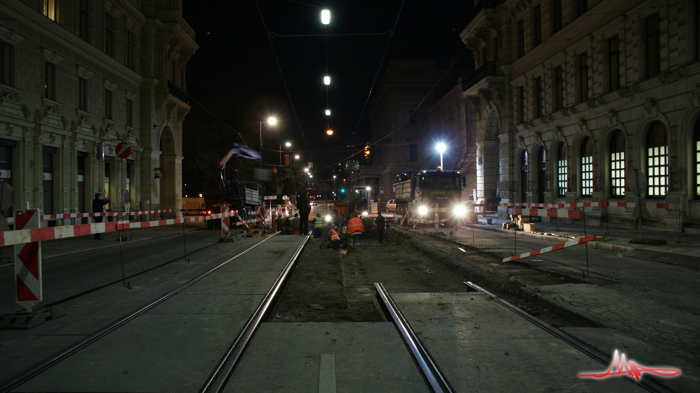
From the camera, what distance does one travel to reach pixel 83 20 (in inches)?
781

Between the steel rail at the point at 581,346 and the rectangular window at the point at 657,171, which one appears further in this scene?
the rectangular window at the point at 657,171

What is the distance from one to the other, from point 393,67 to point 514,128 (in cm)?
3662

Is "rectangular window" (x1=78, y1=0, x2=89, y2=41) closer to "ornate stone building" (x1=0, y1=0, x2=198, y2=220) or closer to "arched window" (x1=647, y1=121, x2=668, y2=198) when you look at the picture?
"ornate stone building" (x1=0, y1=0, x2=198, y2=220)

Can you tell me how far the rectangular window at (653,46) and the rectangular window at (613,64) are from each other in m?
1.65

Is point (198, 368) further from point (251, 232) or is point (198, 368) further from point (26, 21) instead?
point (26, 21)

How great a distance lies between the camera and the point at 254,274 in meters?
7.57

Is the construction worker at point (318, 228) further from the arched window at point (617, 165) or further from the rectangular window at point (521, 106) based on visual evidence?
the rectangular window at point (521, 106)

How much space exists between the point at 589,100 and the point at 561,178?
15.9ft

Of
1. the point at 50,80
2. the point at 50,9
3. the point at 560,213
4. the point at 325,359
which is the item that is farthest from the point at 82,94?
the point at 325,359

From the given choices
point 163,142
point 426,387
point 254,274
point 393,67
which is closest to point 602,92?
point 254,274

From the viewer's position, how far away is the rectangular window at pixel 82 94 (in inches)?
771

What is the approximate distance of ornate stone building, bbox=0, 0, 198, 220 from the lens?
1562 centimetres

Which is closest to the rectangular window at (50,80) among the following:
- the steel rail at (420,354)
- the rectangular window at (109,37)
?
the rectangular window at (109,37)

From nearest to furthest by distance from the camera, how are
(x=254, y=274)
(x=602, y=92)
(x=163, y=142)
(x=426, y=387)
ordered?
(x=426, y=387)
(x=254, y=274)
(x=602, y=92)
(x=163, y=142)
